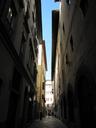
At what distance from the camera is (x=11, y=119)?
8.26m

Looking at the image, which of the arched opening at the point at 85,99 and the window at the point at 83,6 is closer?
the arched opening at the point at 85,99

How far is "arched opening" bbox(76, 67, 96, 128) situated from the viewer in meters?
6.11

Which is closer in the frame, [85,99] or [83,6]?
[83,6]

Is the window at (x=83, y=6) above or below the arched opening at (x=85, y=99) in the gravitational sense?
above

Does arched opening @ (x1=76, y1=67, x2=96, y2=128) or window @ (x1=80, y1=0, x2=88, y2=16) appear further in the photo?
window @ (x1=80, y1=0, x2=88, y2=16)

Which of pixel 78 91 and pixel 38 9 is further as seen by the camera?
pixel 38 9

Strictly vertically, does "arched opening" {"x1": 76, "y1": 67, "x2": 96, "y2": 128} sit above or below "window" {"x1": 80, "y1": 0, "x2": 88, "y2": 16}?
below

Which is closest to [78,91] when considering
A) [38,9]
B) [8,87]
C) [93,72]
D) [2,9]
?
[93,72]

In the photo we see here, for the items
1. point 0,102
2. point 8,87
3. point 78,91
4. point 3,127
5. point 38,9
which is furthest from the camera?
point 38,9

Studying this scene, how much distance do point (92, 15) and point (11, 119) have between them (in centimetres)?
746

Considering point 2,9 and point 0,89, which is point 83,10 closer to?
point 2,9

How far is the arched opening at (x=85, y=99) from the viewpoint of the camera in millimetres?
6109

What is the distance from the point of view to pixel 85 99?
711cm

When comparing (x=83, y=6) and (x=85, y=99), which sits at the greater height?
(x=83, y=6)
